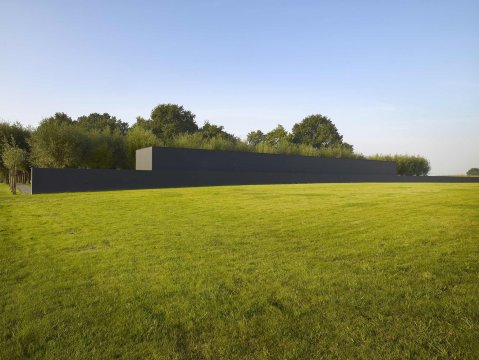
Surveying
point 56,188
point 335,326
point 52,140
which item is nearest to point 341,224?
point 335,326

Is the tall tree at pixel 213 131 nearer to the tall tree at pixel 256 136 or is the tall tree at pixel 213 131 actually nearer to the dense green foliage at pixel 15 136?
the tall tree at pixel 256 136

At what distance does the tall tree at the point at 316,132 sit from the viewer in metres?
66.0

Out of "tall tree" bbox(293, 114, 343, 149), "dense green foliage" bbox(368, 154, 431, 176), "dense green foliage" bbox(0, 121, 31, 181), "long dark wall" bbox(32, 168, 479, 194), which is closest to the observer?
"long dark wall" bbox(32, 168, 479, 194)

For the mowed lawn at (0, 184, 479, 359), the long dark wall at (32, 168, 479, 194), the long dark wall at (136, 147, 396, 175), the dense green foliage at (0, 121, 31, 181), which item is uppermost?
the dense green foliage at (0, 121, 31, 181)

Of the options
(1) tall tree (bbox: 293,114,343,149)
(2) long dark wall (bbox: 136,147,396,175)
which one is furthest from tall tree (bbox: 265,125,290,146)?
(2) long dark wall (bbox: 136,147,396,175)

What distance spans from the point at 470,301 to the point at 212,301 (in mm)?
2504

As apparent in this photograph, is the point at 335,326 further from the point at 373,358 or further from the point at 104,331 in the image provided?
the point at 104,331

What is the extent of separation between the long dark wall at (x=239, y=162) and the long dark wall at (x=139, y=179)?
2.70ft

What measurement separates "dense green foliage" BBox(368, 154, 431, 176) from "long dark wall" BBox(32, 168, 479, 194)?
20050 mm

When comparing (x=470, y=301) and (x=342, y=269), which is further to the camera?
(x=342, y=269)

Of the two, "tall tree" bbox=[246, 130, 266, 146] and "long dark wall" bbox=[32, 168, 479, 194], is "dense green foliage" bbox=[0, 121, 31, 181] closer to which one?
"long dark wall" bbox=[32, 168, 479, 194]

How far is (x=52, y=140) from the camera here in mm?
24469

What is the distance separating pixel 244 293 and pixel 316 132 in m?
67.1

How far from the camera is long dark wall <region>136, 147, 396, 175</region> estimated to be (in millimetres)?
24625
